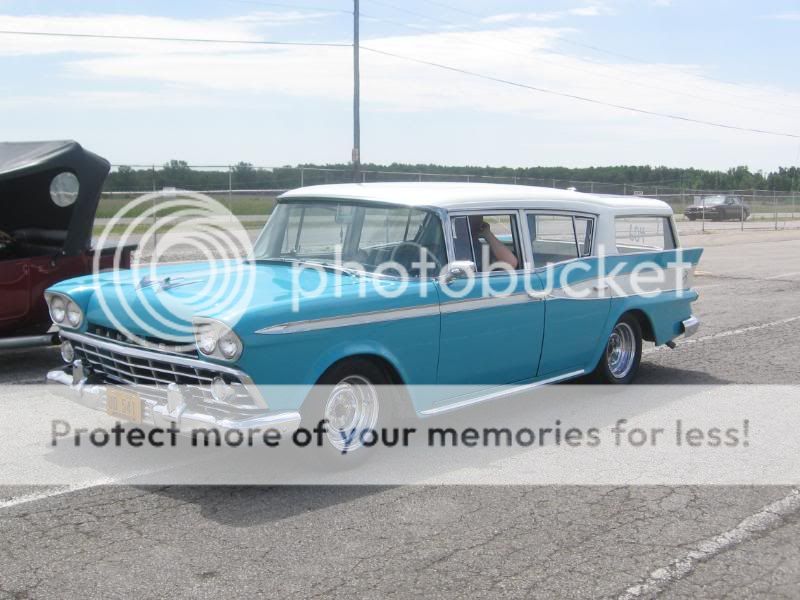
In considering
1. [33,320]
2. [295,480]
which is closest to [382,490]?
[295,480]

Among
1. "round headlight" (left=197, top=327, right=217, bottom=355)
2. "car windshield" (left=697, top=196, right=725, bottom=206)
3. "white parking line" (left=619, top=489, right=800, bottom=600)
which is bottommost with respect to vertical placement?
"white parking line" (left=619, top=489, right=800, bottom=600)

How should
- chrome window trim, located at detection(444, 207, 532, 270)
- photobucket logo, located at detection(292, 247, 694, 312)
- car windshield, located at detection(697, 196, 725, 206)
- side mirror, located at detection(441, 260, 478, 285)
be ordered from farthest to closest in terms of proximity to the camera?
car windshield, located at detection(697, 196, 725, 206) < chrome window trim, located at detection(444, 207, 532, 270) < side mirror, located at detection(441, 260, 478, 285) < photobucket logo, located at detection(292, 247, 694, 312)

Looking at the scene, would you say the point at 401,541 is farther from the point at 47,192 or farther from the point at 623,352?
the point at 47,192

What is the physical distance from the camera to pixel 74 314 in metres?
5.58

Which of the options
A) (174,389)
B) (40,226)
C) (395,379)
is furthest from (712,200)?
(174,389)

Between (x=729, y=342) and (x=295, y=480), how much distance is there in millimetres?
5939

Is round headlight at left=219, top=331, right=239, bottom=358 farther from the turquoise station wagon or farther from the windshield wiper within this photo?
the windshield wiper

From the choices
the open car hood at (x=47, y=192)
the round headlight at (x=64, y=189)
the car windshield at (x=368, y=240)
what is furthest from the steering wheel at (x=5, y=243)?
the car windshield at (x=368, y=240)

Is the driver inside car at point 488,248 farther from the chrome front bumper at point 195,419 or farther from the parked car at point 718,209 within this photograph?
the parked car at point 718,209

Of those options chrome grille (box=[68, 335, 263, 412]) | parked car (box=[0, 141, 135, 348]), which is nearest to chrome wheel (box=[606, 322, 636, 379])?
chrome grille (box=[68, 335, 263, 412])

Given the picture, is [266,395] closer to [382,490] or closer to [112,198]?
[382,490]

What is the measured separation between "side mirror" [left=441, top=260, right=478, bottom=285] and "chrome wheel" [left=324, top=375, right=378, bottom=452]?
84 centimetres

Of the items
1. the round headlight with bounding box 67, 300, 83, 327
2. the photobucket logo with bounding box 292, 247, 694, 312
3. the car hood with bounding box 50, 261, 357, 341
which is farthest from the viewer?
the round headlight with bounding box 67, 300, 83, 327

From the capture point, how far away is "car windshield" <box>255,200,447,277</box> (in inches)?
221
